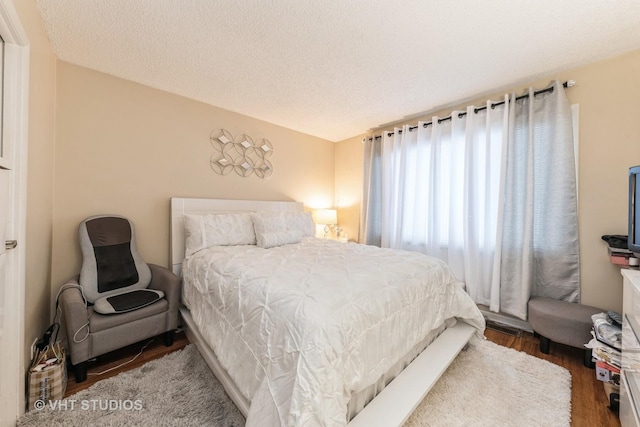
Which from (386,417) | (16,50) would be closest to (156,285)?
(16,50)

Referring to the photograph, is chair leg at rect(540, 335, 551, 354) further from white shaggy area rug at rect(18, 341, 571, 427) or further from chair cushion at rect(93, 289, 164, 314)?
chair cushion at rect(93, 289, 164, 314)

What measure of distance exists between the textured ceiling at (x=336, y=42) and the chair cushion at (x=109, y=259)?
1457 millimetres

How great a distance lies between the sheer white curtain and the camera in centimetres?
219

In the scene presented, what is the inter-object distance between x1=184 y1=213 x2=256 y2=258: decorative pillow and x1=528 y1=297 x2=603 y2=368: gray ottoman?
9.19 feet

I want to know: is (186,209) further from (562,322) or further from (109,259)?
(562,322)

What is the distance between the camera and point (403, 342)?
1.42m

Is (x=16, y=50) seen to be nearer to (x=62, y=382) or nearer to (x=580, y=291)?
(x=62, y=382)

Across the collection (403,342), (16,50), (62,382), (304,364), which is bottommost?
(62,382)

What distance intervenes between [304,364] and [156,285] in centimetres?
194

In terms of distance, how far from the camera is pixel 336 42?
6.00 feet

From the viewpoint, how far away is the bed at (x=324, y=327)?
996 mm

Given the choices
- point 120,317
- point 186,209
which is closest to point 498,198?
point 186,209

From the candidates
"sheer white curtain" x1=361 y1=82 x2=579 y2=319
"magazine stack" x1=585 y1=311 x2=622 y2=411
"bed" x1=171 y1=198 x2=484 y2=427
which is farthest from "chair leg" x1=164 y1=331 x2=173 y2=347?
"magazine stack" x1=585 y1=311 x2=622 y2=411

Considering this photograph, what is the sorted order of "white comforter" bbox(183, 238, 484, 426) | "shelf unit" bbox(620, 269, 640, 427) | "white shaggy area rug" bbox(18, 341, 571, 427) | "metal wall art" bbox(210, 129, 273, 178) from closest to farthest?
"white comforter" bbox(183, 238, 484, 426) → "shelf unit" bbox(620, 269, 640, 427) → "white shaggy area rug" bbox(18, 341, 571, 427) → "metal wall art" bbox(210, 129, 273, 178)
